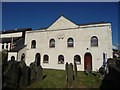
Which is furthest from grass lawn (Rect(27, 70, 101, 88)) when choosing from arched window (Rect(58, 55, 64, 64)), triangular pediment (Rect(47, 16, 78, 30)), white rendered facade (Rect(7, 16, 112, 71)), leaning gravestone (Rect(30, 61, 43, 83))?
triangular pediment (Rect(47, 16, 78, 30))

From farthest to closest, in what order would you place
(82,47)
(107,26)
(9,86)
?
(82,47) < (107,26) < (9,86)

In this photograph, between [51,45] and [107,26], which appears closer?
[107,26]

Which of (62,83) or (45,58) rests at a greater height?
(45,58)

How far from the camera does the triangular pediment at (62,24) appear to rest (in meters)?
17.2

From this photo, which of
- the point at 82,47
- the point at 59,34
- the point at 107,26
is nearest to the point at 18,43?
the point at 59,34

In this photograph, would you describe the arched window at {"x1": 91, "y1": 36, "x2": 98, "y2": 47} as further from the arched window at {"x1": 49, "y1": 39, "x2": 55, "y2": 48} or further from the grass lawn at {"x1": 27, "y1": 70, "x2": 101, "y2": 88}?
the grass lawn at {"x1": 27, "y1": 70, "x2": 101, "y2": 88}

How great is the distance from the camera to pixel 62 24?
17.8m

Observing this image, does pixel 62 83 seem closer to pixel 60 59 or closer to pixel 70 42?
pixel 60 59

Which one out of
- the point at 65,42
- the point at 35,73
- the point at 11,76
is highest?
the point at 65,42

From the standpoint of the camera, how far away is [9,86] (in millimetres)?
6023

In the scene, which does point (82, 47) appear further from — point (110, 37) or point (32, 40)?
point (32, 40)

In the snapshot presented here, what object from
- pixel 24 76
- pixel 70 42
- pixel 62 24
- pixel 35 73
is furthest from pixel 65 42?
pixel 24 76

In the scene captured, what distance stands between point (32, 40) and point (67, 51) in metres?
7.69

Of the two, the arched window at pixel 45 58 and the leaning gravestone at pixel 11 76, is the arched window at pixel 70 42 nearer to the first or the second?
the arched window at pixel 45 58
